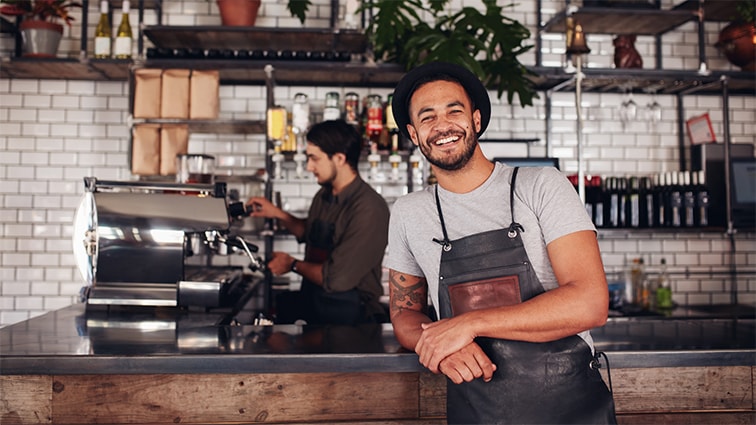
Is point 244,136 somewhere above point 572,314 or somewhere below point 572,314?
above

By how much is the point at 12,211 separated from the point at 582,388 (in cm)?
434

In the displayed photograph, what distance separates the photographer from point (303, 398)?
192 cm

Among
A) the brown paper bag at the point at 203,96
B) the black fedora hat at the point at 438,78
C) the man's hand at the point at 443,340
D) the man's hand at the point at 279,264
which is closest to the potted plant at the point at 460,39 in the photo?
the brown paper bag at the point at 203,96

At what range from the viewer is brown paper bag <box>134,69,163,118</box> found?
4.13 meters

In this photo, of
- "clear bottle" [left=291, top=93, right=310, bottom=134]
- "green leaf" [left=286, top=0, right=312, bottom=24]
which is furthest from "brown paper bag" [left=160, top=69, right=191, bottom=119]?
"green leaf" [left=286, top=0, right=312, bottom=24]

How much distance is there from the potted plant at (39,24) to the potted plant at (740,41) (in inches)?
179

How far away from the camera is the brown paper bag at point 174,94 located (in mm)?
4133

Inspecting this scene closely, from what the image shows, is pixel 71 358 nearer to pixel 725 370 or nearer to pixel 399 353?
pixel 399 353

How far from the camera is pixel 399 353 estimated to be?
6.16 feet

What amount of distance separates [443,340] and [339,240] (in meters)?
1.63

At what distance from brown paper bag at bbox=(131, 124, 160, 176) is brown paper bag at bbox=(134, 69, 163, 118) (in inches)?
4.2

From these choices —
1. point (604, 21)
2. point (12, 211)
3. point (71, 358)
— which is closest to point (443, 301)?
point (71, 358)

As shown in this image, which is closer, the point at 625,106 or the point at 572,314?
the point at 572,314

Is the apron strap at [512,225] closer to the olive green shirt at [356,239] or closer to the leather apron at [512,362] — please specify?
the leather apron at [512,362]
